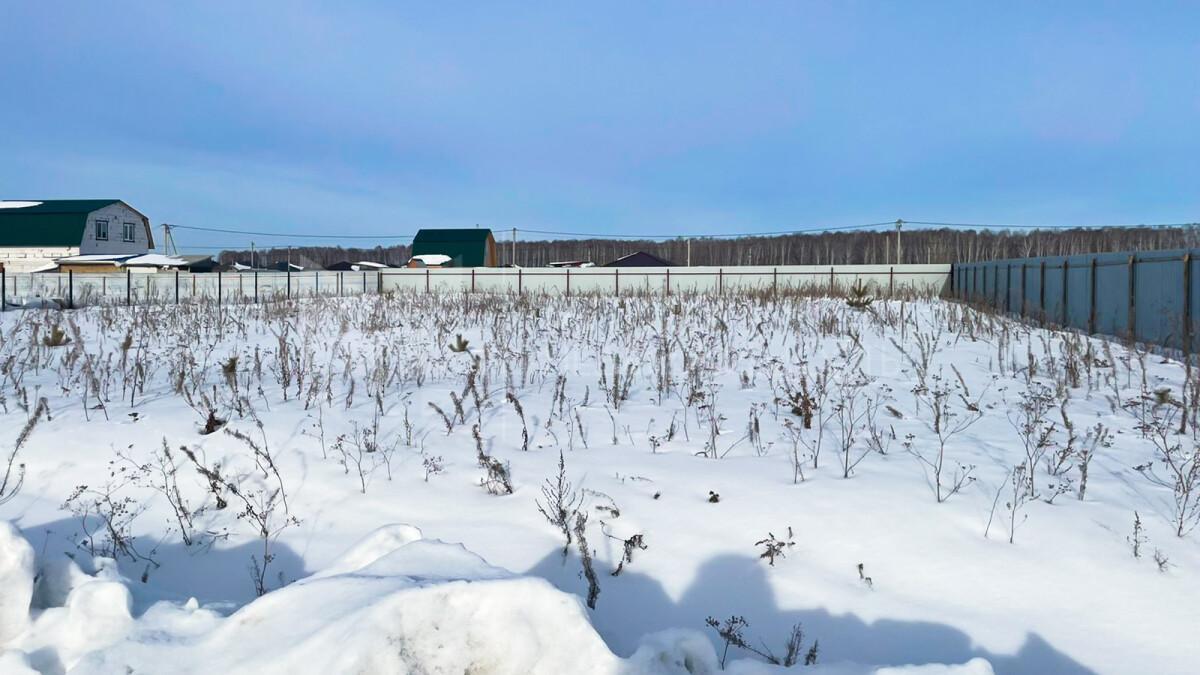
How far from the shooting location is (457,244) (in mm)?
50156

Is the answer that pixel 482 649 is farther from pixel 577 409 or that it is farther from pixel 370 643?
pixel 577 409

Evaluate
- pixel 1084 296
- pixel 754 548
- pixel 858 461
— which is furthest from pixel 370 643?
A: pixel 1084 296

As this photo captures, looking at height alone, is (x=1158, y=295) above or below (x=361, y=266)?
below

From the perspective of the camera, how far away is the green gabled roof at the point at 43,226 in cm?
3909

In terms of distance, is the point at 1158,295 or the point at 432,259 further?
the point at 432,259

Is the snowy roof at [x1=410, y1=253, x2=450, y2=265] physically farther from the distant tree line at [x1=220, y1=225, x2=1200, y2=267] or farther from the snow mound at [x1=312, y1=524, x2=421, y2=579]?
the snow mound at [x1=312, y1=524, x2=421, y2=579]

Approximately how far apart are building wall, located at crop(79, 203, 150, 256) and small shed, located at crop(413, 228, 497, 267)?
700 inches

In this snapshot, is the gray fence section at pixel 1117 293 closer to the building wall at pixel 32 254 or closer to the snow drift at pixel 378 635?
the snow drift at pixel 378 635

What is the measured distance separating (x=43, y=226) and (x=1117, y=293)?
163ft

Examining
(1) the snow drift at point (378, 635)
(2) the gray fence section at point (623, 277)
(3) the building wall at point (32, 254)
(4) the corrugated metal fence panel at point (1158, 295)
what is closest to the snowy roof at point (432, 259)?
(2) the gray fence section at point (623, 277)

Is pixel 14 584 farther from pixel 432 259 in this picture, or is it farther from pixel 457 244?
pixel 457 244

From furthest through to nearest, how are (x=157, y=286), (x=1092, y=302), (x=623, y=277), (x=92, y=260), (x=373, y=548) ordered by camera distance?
(x=92, y=260) → (x=623, y=277) → (x=157, y=286) → (x=1092, y=302) → (x=373, y=548)

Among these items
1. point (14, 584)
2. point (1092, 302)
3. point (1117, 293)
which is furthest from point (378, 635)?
point (1092, 302)

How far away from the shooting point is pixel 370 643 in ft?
5.32
